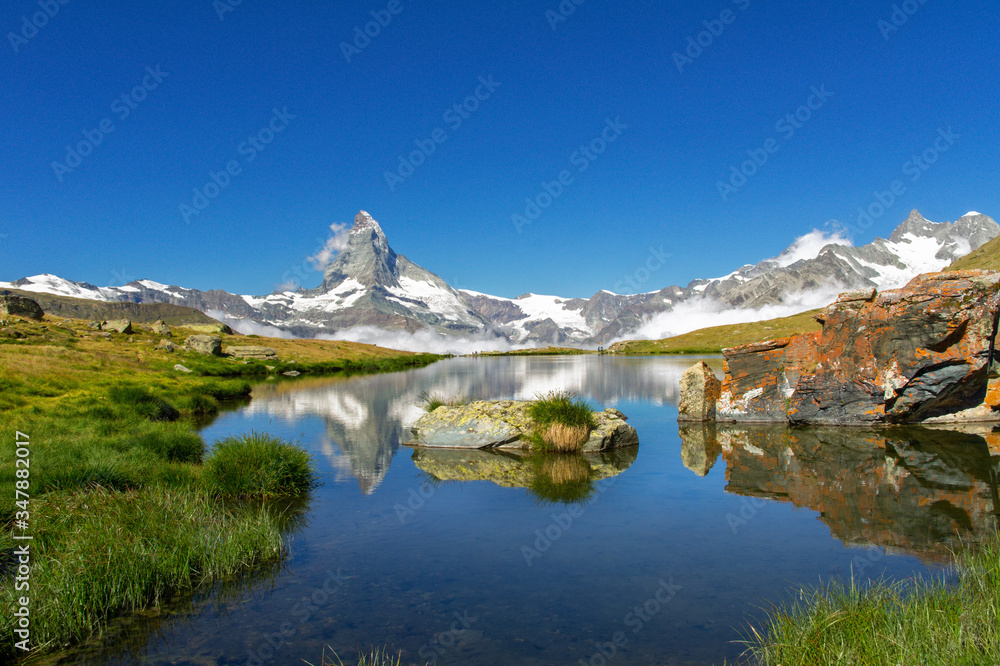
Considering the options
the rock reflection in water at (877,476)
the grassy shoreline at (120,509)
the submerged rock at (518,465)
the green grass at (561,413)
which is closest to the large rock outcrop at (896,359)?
the rock reflection in water at (877,476)

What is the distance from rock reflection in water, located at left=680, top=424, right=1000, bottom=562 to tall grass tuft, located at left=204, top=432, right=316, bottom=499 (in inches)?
443

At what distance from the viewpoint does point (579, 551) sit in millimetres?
9648

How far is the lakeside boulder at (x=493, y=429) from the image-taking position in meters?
19.5

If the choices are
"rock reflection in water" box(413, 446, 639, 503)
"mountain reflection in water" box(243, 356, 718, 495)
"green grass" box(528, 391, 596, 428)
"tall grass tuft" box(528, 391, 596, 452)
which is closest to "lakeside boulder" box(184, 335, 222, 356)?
"mountain reflection in water" box(243, 356, 718, 495)

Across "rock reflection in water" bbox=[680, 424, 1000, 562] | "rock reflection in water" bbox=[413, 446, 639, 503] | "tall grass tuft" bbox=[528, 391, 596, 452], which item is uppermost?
"tall grass tuft" bbox=[528, 391, 596, 452]

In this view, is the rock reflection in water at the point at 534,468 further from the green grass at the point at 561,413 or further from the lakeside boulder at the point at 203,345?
the lakeside boulder at the point at 203,345

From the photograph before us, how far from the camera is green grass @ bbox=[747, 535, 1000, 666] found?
5039mm

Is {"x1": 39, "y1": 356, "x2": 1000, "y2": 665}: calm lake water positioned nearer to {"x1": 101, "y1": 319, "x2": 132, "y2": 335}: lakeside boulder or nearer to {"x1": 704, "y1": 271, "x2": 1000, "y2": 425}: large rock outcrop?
{"x1": 704, "y1": 271, "x2": 1000, "y2": 425}: large rock outcrop

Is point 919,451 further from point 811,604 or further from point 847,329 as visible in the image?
point 811,604

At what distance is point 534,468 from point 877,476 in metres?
9.01

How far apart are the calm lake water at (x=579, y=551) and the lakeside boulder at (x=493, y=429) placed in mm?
1432

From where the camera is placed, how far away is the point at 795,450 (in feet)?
57.5

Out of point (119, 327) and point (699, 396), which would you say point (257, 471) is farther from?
point (119, 327)

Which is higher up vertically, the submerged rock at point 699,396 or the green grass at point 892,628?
the submerged rock at point 699,396
